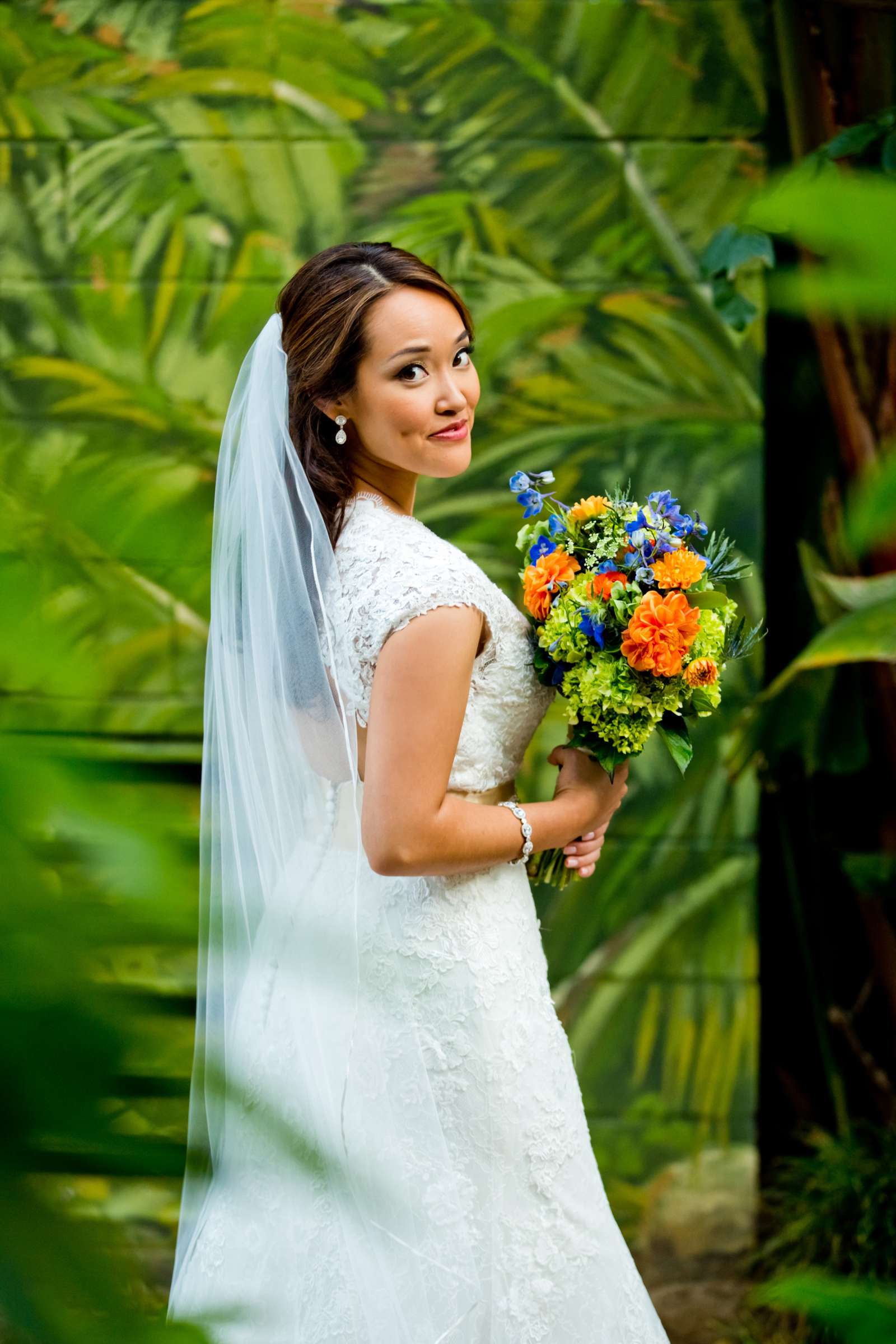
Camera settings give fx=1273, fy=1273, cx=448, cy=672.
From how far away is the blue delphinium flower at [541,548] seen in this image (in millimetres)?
1675

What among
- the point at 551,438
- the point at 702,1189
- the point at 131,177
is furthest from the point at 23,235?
the point at 702,1189

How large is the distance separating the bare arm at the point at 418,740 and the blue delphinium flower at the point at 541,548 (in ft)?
0.72

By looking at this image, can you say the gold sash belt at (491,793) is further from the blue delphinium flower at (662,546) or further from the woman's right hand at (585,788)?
the blue delphinium flower at (662,546)

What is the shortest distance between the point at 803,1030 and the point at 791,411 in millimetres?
1441

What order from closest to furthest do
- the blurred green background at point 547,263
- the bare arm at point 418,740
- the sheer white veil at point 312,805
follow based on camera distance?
the sheer white veil at point 312,805
the bare arm at point 418,740
the blurred green background at point 547,263

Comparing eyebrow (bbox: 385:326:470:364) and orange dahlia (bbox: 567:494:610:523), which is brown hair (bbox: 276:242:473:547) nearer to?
eyebrow (bbox: 385:326:470:364)

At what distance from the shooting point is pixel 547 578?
5.32 ft

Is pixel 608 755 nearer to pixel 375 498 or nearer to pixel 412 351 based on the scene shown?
pixel 375 498

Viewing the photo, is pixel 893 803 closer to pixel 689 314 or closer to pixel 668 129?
pixel 689 314

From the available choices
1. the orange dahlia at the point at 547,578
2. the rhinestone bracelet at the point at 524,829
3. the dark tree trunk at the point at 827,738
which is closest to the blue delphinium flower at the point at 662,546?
the orange dahlia at the point at 547,578

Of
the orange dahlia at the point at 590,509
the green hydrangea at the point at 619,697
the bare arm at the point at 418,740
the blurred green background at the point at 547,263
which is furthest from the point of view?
the blurred green background at the point at 547,263

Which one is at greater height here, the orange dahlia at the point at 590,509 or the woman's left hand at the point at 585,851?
the orange dahlia at the point at 590,509

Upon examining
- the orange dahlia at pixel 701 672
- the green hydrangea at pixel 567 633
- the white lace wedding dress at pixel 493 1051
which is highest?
the green hydrangea at pixel 567 633

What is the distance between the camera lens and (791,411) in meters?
2.82
